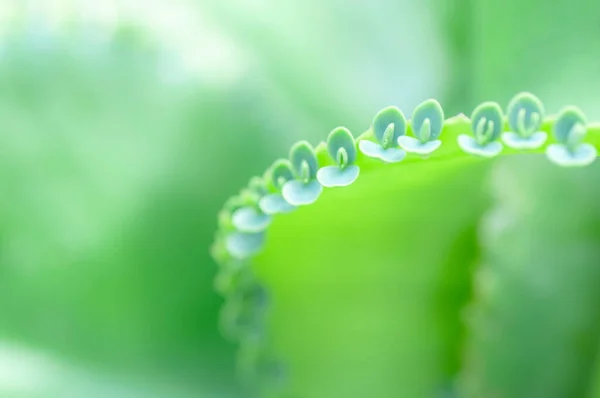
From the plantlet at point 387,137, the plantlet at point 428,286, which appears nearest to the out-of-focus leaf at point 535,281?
the plantlet at point 428,286

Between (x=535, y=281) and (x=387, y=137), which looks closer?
(x=387, y=137)

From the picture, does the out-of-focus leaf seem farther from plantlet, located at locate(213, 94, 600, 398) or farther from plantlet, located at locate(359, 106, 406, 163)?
plantlet, located at locate(359, 106, 406, 163)

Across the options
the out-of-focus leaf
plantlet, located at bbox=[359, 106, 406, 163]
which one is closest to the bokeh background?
the out-of-focus leaf

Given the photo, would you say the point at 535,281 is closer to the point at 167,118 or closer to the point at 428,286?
the point at 428,286

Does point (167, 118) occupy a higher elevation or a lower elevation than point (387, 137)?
higher

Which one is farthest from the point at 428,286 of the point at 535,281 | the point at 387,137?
the point at 387,137

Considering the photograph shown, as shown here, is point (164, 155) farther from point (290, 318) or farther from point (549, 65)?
point (549, 65)

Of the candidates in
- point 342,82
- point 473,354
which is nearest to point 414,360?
point 473,354
